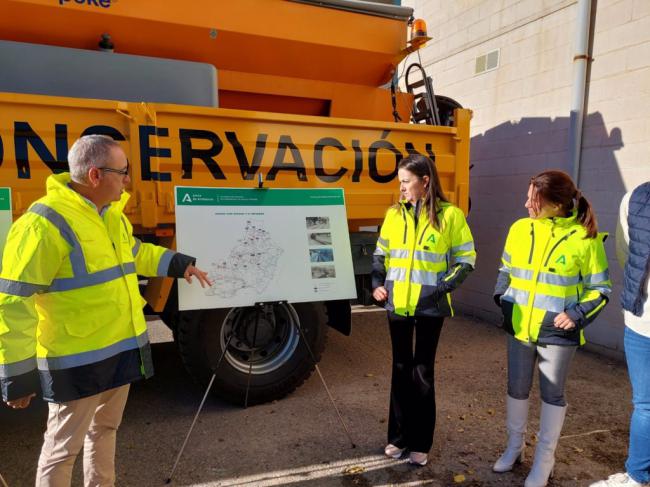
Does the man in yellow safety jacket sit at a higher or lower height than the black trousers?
higher

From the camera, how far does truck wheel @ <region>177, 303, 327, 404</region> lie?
10.3 feet

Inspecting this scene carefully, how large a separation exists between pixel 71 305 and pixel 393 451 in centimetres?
188

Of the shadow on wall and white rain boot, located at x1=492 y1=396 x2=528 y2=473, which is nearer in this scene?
white rain boot, located at x1=492 y1=396 x2=528 y2=473

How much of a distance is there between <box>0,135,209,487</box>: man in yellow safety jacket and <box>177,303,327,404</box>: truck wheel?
117cm

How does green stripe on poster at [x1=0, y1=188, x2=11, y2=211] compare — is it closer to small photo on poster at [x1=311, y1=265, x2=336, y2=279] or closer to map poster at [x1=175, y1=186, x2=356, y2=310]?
map poster at [x1=175, y1=186, x2=356, y2=310]

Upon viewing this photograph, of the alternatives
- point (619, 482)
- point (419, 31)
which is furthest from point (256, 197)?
point (619, 482)

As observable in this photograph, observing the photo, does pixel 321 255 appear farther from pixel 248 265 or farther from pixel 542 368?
pixel 542 368

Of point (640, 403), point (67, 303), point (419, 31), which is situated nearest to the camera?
point (67, 303)

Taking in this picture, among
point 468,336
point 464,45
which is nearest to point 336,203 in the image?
point 468,336

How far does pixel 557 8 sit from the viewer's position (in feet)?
15.4

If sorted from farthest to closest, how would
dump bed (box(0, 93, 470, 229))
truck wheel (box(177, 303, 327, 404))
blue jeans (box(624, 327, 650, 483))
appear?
1. truck wheel (box(177, 303, 327, 404))
2. dump bed (box(0, 93, 470, 229))
3. blue jeans (box(624, 327, 650, 483))

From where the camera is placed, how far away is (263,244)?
9.32 feet

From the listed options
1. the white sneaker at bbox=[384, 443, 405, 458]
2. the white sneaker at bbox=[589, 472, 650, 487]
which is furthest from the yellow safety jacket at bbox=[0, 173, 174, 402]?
the white sneaker at bbox=[589, 472, 650, 487]

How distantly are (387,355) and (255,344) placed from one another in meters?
1.57
